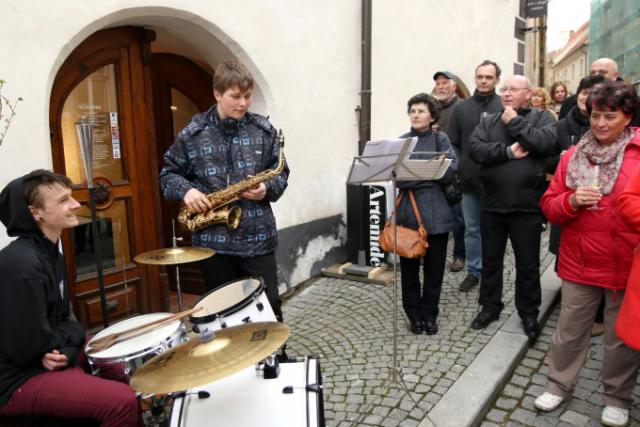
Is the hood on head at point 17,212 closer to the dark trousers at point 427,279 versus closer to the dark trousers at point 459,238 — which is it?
the dark trousers at point 427,279

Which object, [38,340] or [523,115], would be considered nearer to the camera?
[38,340]

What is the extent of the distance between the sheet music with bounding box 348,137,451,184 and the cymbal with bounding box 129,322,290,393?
1.49m

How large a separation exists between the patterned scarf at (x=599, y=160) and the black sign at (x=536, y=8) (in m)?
10.6

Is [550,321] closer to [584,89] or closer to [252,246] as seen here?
[584,89]

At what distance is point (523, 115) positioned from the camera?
4.01 meters

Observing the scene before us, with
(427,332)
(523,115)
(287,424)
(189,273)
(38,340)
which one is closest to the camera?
(287,424)

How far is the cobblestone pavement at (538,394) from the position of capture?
122 inches

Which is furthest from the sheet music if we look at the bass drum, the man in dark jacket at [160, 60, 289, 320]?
the bass drum

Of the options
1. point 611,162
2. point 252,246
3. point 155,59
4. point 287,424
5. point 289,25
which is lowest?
point 287,424

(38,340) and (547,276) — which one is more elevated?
(38,340)

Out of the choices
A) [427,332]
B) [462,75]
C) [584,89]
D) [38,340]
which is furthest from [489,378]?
[462,75]

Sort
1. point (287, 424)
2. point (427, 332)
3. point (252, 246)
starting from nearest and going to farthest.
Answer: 1. point (287, 424)
2. point (252, 246)
3. point (427, 332)

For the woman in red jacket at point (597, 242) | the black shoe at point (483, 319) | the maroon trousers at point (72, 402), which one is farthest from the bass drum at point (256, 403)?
the black shoe at point (483, 319)

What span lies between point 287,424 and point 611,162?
7.30ft
